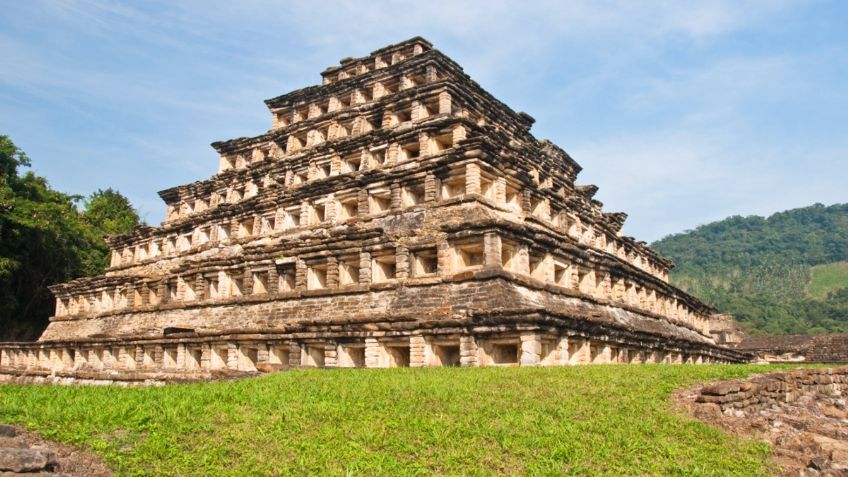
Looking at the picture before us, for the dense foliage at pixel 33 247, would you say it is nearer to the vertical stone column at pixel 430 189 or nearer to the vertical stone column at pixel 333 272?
the vertical stone column at pixel 333 272

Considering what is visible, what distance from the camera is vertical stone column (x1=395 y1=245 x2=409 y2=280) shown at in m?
22.1

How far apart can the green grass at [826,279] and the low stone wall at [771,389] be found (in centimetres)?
11527

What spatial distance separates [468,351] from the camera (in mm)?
18516

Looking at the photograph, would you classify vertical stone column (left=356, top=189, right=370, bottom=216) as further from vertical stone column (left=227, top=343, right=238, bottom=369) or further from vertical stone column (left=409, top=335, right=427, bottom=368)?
vertical stone column (left=409, top=335, right=427, bottom=368)

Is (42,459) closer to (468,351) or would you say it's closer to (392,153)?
(468,351)

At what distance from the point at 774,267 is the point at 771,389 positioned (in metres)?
134

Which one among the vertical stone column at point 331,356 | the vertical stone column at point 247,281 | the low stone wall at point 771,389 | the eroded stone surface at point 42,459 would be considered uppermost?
the vertical stone column at point 247,281

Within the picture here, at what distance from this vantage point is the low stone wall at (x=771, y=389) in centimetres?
1164

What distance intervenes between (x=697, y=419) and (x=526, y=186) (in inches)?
609

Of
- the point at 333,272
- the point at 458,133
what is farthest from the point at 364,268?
the point at 458,133

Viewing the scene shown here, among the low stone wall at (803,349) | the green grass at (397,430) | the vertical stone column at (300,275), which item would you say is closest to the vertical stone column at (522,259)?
the green grass at (397,430)

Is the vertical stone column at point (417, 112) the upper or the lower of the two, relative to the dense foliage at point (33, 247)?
upper

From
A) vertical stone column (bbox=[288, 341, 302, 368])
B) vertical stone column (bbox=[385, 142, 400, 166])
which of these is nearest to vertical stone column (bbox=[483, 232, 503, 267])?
vertical stone column (bbox=[288, 341, 302, 368])

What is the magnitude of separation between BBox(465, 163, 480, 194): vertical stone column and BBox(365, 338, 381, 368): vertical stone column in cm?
656
